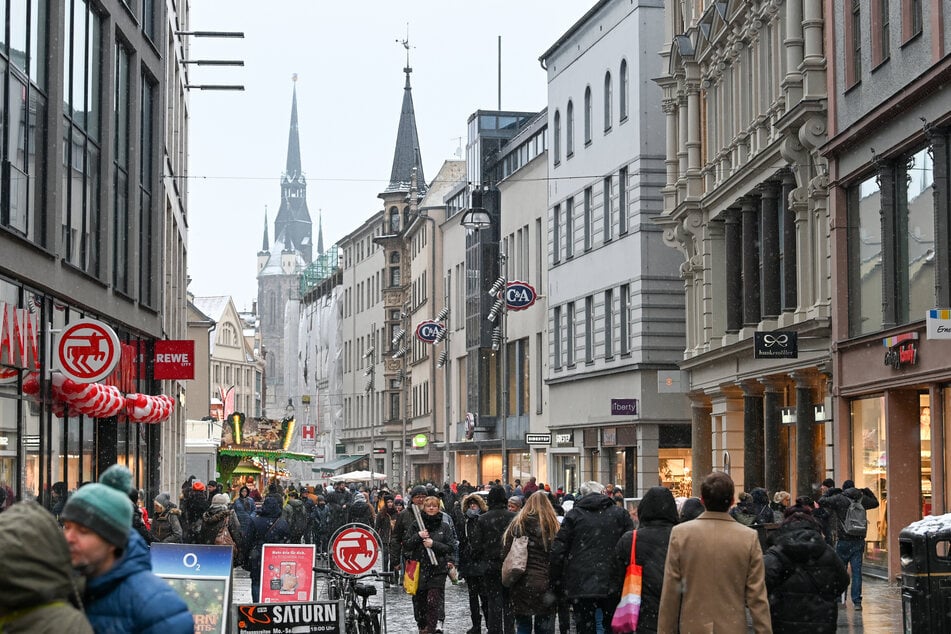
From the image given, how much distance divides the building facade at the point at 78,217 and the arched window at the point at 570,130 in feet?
52.2

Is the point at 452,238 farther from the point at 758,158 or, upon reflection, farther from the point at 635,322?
the point at 758,158

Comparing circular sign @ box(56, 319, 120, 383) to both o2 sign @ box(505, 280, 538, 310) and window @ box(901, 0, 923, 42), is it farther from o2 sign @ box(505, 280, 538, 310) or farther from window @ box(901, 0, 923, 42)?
o2 sign @ box(505, 280, 538, 310)

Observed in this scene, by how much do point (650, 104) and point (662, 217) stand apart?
19.9ft

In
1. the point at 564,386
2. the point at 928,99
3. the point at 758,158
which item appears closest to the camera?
the point at 928,99

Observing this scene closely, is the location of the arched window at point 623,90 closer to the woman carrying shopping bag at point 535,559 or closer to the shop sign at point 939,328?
the shop sign at point 939,328

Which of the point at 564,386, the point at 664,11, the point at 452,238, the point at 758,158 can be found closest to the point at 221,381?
the point at 452,238

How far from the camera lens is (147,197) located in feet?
112

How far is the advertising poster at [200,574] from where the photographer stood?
470 inches

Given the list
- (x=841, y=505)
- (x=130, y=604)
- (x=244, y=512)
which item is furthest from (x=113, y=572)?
(x=244, y=512)

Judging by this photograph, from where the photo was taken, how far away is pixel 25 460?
2100cm

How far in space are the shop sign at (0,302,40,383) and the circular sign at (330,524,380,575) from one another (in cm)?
516

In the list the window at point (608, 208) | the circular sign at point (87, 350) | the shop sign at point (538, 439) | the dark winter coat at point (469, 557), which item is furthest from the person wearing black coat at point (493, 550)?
the window at point (608, 208)

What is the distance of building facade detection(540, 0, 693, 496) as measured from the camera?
45.1 metres

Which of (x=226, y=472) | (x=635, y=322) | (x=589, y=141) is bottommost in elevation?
(x=226, y=472)
